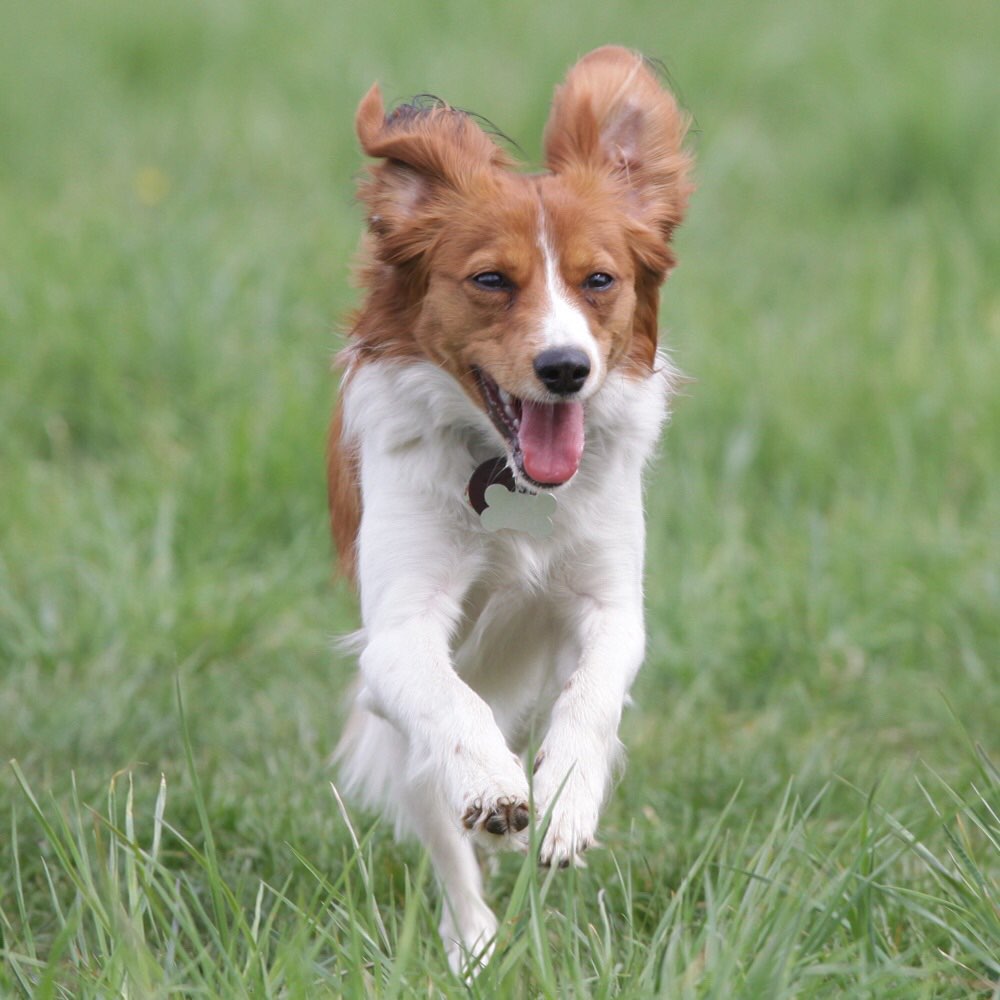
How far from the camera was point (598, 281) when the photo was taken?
10.7 ft

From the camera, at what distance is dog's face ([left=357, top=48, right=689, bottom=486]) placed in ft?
10.4

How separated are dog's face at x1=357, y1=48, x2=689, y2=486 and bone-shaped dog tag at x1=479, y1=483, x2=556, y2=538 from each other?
12cm

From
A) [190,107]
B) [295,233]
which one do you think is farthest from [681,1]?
[295,233]

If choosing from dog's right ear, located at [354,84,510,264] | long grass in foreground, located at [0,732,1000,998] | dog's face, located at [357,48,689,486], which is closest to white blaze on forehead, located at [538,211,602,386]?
dog's face, located at [357,48,689,486]

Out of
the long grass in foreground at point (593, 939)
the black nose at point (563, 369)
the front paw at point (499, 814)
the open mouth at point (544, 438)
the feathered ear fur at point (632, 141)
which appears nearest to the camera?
the long grass in foreground at point (593, 939)

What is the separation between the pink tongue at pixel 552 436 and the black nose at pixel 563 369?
11 centimetres

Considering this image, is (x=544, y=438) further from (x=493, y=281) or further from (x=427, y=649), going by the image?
(x=427, y=649)

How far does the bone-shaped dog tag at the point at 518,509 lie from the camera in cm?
331

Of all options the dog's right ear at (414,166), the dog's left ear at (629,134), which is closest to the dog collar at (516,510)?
the dog's right ear at (414,166)

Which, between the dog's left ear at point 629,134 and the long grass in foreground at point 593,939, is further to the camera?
the dog's left ear at point 629,134

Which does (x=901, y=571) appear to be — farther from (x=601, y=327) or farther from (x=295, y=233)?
(x=295, y=233)

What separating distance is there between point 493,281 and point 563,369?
291 mm

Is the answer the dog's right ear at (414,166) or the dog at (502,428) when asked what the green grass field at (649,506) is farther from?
the dog's right ear at (414,166)

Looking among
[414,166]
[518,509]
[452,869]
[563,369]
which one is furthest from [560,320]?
[452,869]
